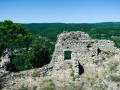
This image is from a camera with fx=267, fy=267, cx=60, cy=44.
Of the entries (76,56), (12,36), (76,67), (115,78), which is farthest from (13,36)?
(115,78)

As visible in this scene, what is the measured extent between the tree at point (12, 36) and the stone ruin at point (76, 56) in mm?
15042

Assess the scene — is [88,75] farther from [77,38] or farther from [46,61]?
[46,61]

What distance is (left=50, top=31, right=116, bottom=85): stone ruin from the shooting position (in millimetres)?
19031

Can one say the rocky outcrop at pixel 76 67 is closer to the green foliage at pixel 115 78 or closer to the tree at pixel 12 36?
the green foliage at pixel 115 78

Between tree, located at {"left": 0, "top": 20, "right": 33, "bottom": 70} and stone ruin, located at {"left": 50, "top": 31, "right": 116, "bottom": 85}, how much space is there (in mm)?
15042

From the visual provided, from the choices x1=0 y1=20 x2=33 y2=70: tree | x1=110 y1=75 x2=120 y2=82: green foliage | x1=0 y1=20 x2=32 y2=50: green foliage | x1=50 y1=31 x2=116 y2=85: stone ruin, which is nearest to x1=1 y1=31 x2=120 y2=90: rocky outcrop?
x1=50 y1=31 x2=116 y2=85: stone ruin

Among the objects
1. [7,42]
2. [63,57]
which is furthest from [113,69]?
[7,42]

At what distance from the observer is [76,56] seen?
20.0 m

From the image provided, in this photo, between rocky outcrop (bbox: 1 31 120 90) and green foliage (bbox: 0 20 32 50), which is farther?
green foliage (bbox: 0 20 32 50)

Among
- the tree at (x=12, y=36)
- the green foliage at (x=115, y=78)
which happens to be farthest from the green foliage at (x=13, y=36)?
the green foliage at (x=115, y=78)

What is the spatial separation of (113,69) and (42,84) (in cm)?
505

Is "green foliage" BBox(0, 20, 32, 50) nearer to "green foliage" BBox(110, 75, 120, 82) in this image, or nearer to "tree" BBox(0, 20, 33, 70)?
"tree" BBox(0, 20, 33, 70)

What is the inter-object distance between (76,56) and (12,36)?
56.2 ft

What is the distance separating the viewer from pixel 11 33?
35.1m
